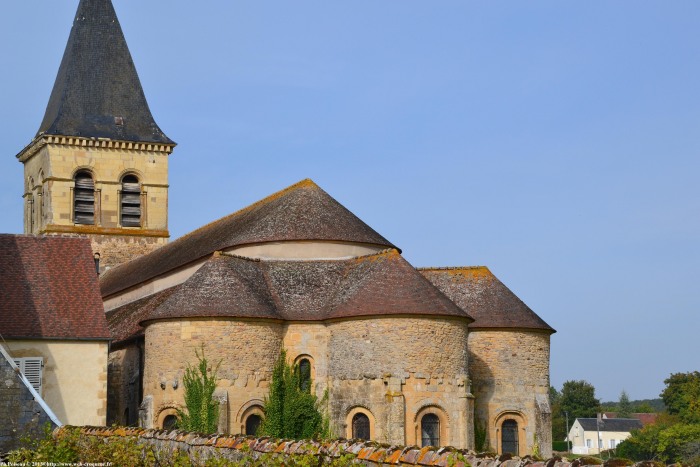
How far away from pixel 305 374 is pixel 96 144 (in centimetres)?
2171

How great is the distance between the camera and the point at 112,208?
1902 inches

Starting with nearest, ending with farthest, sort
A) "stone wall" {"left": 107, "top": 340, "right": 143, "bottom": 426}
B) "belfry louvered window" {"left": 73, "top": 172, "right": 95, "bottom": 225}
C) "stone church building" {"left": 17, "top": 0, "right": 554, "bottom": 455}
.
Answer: "stone church building" {"left": 17, "top": 0, "right": 554, "bottom": 455} < "stone wall" {"left": 107, "top": 340, "right": 143, "bottom": 426} < "belfry louvered window" {"left": 73, "top": 172, "right": 95, "bottom": 225}

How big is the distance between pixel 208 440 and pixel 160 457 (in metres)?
0.73

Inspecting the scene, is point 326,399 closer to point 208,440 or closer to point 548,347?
point 548,347

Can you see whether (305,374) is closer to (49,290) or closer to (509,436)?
(509,436)

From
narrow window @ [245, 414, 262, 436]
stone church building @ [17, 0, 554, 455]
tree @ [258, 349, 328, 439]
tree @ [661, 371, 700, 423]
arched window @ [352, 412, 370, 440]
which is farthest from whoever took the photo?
tree @ [661, 371, 700, 423]

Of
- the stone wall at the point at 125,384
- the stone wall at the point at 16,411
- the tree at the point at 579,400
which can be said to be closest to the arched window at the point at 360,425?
the stone wall at the point at 125,384

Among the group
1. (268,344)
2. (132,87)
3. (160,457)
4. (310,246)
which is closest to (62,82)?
(132,87)

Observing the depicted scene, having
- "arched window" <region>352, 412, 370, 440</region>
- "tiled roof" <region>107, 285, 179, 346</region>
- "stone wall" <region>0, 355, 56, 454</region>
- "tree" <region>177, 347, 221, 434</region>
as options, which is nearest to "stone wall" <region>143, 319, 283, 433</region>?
"tree" <region>177, 347, 221, 434</region>

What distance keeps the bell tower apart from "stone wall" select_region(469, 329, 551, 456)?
20.3 m

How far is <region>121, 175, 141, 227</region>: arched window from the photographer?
48656 mm

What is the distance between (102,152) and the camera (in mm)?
48125

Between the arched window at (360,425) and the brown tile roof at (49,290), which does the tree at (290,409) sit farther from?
the brown tile roof at (49,290)

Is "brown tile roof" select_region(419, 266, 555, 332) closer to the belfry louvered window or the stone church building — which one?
the stone church building
